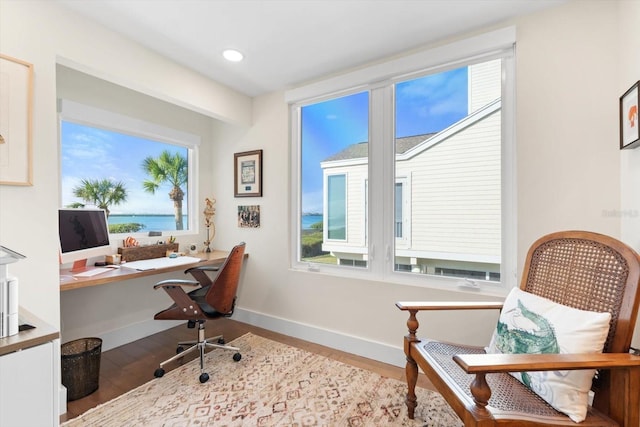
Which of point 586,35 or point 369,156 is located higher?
point 586,35

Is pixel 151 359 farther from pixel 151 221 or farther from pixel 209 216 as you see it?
pixel 209 216

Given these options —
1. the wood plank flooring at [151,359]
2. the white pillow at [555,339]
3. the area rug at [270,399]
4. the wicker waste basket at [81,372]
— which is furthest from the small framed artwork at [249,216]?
the white pillow at [555,339]

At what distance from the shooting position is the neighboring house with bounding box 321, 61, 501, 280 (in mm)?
2098

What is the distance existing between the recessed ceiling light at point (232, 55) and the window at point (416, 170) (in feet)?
2.02

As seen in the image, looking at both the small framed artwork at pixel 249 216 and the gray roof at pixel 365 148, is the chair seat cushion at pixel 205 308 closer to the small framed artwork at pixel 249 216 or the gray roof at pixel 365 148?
the small framed artwork at pixel 249 216

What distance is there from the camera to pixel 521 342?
4.42ft

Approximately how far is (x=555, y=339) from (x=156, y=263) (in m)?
2.75

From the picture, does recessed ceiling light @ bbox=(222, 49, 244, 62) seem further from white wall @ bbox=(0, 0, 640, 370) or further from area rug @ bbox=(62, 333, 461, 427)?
area rug @ bbox=(62, 333, 461, 427)

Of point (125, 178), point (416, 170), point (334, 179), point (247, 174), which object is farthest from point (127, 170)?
point (416, 170)

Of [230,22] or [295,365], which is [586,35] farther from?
[295,365]

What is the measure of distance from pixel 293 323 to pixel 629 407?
2327 millimetres

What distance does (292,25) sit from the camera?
2.01m

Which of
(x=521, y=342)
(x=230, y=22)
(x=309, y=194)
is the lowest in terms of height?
(x=521, y=342)

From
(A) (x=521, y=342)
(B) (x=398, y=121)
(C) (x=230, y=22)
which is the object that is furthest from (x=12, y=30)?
(A) (x=521, y=342)
